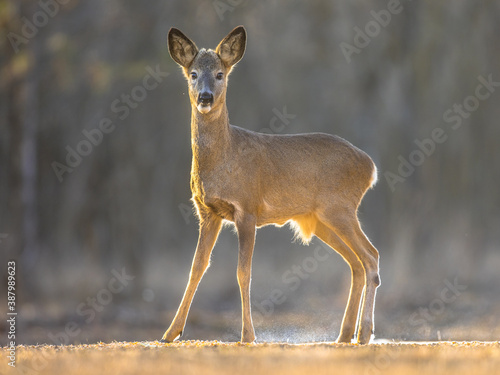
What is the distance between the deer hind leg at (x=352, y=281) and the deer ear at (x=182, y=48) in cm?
226

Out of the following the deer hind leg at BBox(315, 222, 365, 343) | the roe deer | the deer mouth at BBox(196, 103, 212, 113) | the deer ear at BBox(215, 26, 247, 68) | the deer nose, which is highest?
the deer ear at BBox(215, 26, 247, 68)

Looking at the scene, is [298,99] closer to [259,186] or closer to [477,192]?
[477,192]

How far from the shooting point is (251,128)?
26016mm

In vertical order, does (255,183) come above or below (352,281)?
above

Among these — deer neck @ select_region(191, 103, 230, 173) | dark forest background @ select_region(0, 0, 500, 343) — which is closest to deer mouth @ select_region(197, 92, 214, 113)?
deer neck @ select_region(191, 103, 230, 173)

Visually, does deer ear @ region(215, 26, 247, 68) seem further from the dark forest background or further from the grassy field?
the dark forest background

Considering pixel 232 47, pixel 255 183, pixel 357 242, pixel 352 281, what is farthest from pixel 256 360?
pixel 232 47

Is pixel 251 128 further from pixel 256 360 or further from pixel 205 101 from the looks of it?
pixel 256 360

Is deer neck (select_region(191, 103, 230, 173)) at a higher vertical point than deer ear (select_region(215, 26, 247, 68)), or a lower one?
lower

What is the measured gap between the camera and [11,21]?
2189cm

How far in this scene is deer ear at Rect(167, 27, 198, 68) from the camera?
10.1 metres

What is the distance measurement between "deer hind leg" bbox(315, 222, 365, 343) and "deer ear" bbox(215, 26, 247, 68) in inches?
79.2

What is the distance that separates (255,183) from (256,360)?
2.83 m

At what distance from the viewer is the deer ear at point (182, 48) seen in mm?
10055
